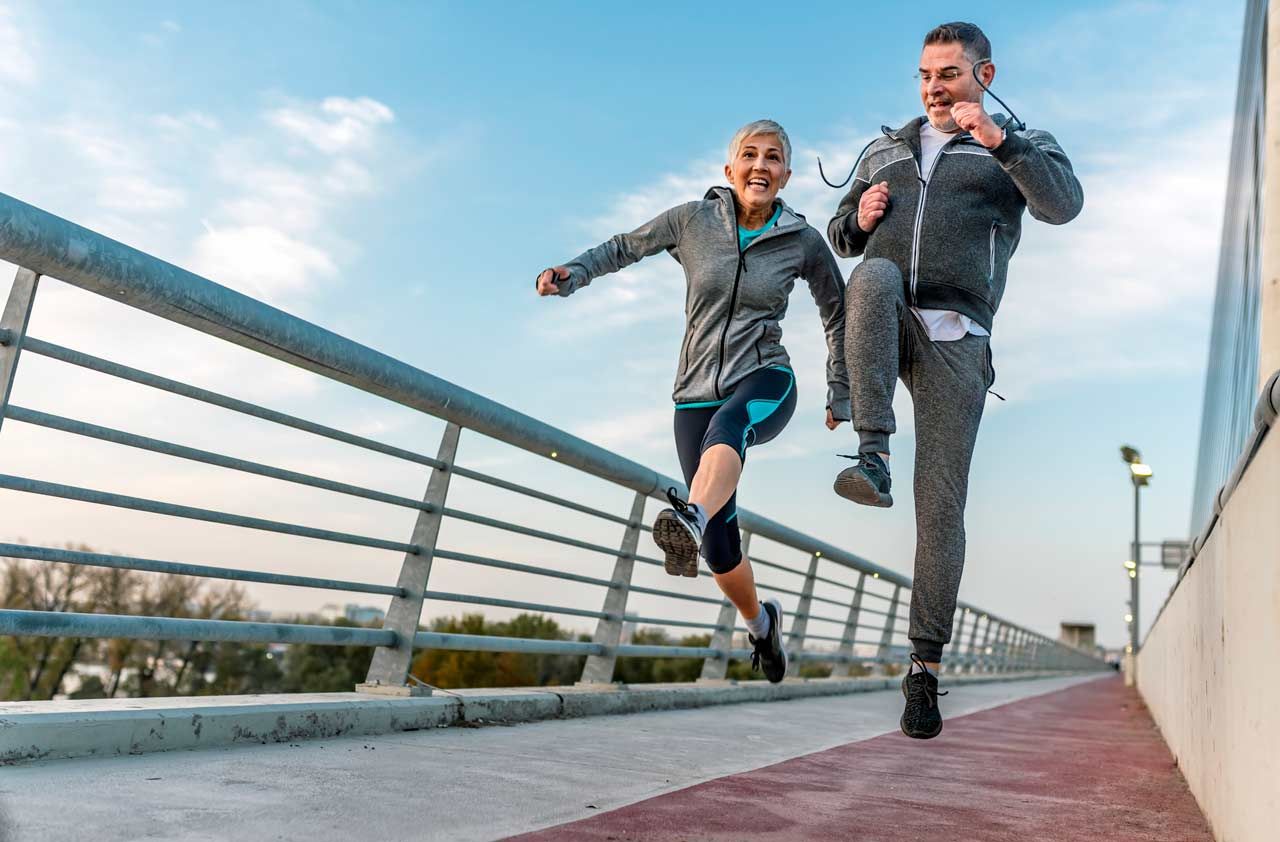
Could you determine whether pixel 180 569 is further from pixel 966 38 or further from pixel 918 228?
pixel 966 38

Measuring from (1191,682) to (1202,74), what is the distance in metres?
10.9

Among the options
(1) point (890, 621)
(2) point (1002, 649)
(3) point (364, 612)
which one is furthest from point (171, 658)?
(1) point (890, 621)

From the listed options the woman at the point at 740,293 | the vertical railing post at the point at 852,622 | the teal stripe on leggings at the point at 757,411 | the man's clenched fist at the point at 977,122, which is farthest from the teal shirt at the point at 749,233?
the vertical railing post at the point at 852,622

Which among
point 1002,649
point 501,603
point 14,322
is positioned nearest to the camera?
point 14,322

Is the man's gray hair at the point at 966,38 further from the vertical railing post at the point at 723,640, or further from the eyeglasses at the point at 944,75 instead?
the vertical railing post at the point at 723,640

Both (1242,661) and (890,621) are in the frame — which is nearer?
(1242,661)

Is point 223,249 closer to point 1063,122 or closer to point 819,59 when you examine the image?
point 819,59

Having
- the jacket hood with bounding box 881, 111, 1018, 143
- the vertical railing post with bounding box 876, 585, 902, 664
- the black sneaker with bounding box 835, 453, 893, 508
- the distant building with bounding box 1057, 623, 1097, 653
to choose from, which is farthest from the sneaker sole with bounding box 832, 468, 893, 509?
the distant building with bounding box 1057, 623, 1097, 653

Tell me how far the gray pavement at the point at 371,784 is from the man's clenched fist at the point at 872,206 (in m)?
1.68

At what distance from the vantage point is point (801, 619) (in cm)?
910

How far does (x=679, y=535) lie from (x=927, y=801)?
40.9 inches

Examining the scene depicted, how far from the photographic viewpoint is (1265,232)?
11.5ft

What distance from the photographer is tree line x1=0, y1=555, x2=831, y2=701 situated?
51.6m

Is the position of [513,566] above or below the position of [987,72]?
below
